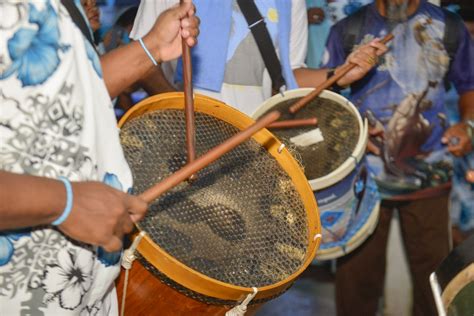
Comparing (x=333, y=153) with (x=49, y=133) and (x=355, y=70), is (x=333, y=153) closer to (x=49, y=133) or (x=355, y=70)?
(x=355, y=70)

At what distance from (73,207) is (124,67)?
0.73m

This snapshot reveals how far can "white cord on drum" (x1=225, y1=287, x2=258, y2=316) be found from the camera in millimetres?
2070

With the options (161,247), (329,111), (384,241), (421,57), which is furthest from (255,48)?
(161,247)

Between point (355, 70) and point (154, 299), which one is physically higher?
point (154, 299)

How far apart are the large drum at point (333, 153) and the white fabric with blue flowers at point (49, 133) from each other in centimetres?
142

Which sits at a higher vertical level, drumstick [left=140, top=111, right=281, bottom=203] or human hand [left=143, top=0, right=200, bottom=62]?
human hand [left=143, top=0, right=200, bottom=62]

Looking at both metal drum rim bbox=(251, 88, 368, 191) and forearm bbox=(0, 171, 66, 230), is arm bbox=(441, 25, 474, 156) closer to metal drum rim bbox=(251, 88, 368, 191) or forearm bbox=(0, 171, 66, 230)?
metal drum rim bbox=(251, 88, 368, 191)

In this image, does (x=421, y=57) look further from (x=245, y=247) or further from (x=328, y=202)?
(x=245, y=247)

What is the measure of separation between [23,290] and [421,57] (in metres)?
2.70

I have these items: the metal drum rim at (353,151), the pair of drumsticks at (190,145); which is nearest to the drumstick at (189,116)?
the pair of drumsticks at (190,145)

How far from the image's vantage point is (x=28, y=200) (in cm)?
159

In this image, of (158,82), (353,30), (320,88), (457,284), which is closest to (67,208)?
(457,284)

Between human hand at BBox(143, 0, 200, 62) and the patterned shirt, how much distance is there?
1744mm

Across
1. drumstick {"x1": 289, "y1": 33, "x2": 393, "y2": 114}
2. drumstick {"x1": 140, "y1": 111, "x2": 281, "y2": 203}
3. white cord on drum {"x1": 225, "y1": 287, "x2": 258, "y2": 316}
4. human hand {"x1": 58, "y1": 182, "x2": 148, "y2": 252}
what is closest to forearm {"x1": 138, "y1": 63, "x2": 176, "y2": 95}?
drumstick {"x1": 289, "y1": 33, "x2": 393, "y2": 114}
